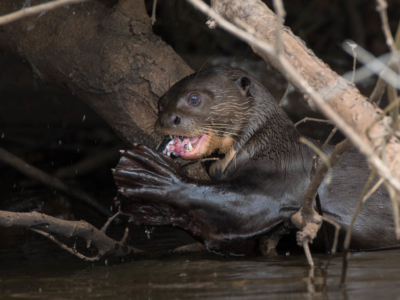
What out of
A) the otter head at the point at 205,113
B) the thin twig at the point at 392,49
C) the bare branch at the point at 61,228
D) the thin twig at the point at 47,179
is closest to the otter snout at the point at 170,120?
the otter head at the point at 205,113

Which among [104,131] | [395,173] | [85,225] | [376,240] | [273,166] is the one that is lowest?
[104,131]

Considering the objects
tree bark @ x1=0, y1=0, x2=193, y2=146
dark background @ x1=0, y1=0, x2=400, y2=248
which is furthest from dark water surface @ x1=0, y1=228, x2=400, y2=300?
dark background @ x1=0, y1=0, x2=400, y2=248

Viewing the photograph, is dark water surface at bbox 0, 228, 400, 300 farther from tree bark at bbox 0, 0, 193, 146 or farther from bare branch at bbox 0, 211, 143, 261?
tree bark at bbox 0, 0, 193, 146

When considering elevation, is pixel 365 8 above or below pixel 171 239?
above

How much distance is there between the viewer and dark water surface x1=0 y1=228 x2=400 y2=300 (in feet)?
5.37

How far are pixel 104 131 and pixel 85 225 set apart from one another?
2.22 meters

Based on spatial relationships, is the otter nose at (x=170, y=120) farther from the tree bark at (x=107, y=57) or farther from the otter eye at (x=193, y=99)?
the tree bark at (x=107, y=57)

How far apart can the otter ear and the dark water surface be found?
78 centimetres

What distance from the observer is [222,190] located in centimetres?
227

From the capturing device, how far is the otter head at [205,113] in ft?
7.98

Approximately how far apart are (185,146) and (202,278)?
2.46ft

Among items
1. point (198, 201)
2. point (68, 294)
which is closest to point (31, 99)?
point (198, 201)

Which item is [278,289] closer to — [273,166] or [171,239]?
[273,166]

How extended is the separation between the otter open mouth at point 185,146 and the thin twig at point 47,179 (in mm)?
1286
